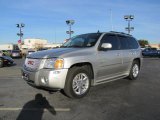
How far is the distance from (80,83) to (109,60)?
137 cm

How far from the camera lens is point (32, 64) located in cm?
620

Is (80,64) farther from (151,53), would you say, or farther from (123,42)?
(151,53)

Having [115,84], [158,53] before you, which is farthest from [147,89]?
[158,53]

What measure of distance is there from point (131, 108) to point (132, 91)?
73.6 inches

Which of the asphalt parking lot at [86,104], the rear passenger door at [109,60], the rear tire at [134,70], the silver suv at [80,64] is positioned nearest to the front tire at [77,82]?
the silver suv at [80,64]

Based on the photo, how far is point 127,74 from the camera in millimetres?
8547

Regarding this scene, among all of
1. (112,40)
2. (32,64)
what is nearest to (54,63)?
(32,64)

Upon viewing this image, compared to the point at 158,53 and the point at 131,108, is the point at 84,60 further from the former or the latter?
the point at 158,53

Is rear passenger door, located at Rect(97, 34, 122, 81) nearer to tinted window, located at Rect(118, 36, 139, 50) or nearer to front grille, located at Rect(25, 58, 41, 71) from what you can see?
tinted window, located at Rect(118, 36, 139, 50)

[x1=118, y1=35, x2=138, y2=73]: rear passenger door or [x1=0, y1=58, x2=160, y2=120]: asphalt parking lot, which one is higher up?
[x1=118, y1=35, x2=138, y2=73]: rear passenger door

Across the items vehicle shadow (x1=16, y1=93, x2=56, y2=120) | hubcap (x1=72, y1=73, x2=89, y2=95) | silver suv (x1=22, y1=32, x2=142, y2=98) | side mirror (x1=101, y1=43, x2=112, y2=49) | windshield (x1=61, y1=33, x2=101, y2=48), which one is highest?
windshield (x1=61, y1=33, x2=101, y2=48)

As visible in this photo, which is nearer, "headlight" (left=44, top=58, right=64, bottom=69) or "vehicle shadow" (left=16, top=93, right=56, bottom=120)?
"vehicle shadow" (left=16, top=93, right=56, bottom=120)

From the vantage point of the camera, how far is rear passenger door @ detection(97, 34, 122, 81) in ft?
22.6

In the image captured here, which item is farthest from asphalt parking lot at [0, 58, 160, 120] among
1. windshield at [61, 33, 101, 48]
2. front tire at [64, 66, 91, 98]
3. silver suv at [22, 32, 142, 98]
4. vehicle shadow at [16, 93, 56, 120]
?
windshield at [61, 33, 101, 48]
